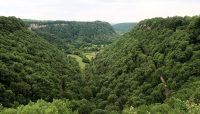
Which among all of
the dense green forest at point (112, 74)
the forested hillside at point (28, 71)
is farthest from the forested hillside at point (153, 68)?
the forested hillside at point (28, 71)

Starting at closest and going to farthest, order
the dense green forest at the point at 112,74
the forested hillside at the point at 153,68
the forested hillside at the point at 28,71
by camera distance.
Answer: the dense green forest at the point at 112,74 → the forested hillside at the point at 28,71 → the forested hillside at the point at 153,68

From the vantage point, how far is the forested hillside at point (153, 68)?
121250 mm

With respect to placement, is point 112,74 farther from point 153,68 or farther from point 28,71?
point 28,71

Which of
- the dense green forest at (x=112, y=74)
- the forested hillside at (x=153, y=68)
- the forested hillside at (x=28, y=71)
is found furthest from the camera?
the forested hillside at (x=153, y=68)

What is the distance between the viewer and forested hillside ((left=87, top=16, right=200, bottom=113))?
12125 cm

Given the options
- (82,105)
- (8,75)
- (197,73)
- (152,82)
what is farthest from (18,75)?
(197,73)

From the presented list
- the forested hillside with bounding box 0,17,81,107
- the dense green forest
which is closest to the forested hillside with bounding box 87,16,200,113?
the dense green forest

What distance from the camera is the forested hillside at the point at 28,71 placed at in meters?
120

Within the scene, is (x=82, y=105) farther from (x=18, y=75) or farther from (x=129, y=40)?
(x=129, y=40)

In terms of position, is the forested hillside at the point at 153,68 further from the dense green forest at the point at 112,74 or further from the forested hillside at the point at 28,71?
the forested hillside at the point at 28,71

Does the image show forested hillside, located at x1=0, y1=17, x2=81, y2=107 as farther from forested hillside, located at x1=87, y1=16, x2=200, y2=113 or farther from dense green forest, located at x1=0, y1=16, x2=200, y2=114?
forested hillside, located at x1=87, y1=16, x2=200, y2=113

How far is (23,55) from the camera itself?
15238 centimetres

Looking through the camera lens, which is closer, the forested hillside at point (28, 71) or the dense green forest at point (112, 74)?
the dense green forest at point (112, 74)

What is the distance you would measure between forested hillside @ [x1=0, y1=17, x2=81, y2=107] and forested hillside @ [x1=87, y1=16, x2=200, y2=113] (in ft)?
47.5
